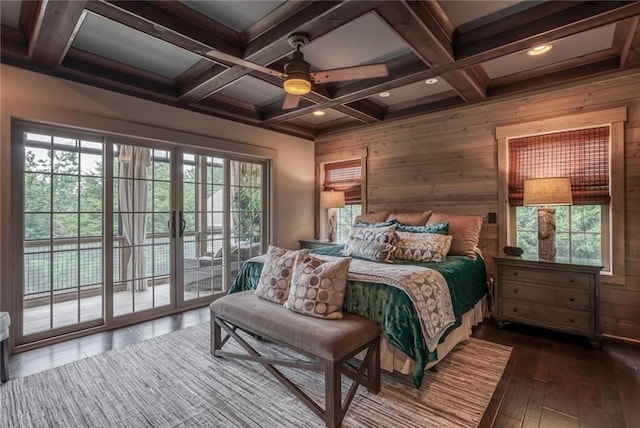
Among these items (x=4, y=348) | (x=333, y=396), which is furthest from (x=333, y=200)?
(x=4, y=348)

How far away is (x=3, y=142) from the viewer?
2.62m

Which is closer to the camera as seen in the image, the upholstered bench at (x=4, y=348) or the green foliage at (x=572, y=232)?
the upholstered bench at (x=4, y=348)

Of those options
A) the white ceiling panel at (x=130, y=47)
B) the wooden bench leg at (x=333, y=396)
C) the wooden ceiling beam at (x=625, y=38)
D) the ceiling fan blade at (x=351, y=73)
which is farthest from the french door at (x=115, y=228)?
the wooden ceiling beam at (x=625, y=38)

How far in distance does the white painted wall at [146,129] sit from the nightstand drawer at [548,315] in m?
3.23

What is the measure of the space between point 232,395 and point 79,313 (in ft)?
7.29

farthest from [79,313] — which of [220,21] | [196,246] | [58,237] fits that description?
[220,21]

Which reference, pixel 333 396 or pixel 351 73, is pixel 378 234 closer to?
pixel 351 73

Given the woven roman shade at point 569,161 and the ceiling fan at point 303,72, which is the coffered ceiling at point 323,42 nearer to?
the ceiling fan at point 303,72

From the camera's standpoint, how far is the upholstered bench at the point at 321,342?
1787mm

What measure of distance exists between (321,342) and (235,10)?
7.95 ft

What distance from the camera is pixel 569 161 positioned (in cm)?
321

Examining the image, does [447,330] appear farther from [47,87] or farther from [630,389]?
[47,87]

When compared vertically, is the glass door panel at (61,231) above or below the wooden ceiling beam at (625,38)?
below

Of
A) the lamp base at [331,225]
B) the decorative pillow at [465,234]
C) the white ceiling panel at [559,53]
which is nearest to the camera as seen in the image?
the white ceiling panel at [559,53]
